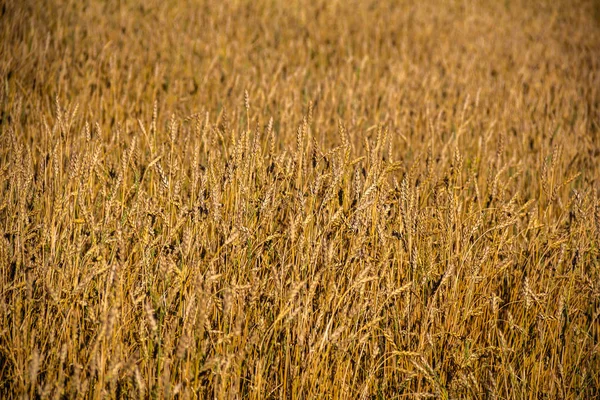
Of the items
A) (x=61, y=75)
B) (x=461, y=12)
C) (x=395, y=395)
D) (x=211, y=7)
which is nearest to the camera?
(x=395, y=395)

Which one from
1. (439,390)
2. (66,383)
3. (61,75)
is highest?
(61,75)

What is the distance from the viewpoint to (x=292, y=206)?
2.25 m

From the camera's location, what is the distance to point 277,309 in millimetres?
1815

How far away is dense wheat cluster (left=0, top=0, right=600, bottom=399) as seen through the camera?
1669 millimetres

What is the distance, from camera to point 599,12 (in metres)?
8.29

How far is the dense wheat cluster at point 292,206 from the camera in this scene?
5.48 feet

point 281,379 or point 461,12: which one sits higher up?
point 461,12

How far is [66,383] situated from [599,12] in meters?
8.51

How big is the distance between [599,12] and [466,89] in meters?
5.22

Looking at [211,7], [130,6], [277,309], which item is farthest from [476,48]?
[277,309]

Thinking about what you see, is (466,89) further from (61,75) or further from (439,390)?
(439,390)

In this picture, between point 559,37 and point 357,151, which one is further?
point 559,37

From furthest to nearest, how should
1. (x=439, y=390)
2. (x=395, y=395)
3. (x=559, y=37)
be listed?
1. (x=559, y=37)
2. (x=395, y=395)
3. (x=439, y=390)

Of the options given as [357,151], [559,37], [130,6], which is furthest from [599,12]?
[357,151]
